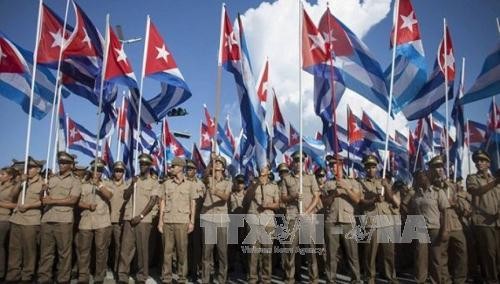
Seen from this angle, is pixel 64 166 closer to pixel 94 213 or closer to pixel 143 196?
pixel 94 213

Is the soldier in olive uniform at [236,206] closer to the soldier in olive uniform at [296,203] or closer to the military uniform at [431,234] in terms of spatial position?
the soldier in olive uniform at [296,203]

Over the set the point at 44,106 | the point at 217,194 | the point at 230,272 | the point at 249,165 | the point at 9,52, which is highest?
the point at 9,52

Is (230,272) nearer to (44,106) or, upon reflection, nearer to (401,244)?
(401,244)

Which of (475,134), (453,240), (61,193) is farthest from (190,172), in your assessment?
(475,134)

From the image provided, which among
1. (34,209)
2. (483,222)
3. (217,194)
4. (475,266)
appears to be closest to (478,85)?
(483,222)

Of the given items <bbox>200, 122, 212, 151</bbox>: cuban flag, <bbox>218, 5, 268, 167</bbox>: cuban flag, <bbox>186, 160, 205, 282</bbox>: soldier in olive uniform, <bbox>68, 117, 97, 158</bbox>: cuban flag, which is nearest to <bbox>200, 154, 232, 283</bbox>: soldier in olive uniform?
<bbox>186, 160, 205, 282</bbox>: soldier in olive uniform

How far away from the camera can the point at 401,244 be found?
922 cm

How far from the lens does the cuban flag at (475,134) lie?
13.9m

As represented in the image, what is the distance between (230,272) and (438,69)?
24.3 ft

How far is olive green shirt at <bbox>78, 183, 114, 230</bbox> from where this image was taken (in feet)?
23.9

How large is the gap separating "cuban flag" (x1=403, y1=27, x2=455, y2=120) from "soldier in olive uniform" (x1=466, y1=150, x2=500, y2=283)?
217 cm

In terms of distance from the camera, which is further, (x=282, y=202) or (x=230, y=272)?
(x=230, y=272)

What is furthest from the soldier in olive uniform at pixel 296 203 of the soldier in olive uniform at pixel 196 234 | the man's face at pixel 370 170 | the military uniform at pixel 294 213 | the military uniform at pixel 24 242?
the military uniform at pixel 24 242

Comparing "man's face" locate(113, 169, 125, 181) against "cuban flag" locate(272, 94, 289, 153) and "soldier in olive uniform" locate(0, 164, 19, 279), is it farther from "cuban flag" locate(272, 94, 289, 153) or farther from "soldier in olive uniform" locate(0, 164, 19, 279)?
"cuban flag" locate(272, 94, 289, 153)
